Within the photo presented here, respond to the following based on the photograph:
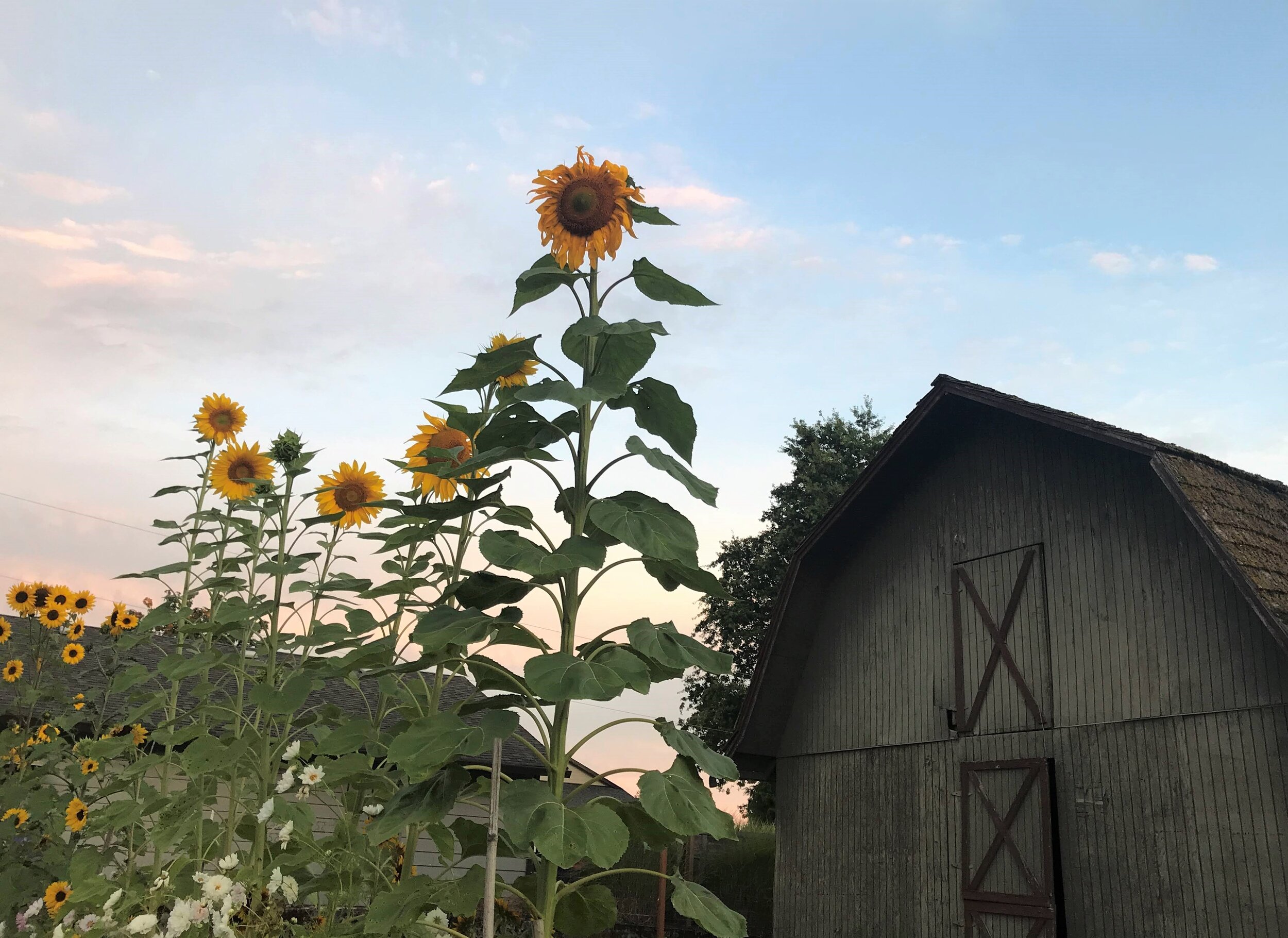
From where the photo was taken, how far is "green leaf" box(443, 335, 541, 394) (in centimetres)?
279

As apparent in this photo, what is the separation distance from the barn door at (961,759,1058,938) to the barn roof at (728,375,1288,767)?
8.05 ft

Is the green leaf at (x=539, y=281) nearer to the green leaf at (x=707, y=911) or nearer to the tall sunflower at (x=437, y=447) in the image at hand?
the tall sunflower at (x=437, y=447)

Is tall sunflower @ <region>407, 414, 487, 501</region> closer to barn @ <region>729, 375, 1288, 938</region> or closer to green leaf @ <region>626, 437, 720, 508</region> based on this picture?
green leaf @ <region>626, 437, 720, 508</region>

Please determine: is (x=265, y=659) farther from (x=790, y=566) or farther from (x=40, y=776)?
(x=790, y=566)

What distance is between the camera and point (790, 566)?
11.2m

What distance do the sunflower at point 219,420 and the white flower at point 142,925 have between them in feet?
10.3

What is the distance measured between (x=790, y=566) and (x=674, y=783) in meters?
8.73

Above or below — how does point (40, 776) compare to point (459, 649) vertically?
below

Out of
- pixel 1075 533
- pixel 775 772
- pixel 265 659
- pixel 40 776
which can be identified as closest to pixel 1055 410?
pixel 1075 533

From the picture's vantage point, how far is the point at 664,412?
283 centimetres

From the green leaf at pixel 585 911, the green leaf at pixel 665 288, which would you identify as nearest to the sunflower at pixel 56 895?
the green leaf at pixel 585 911

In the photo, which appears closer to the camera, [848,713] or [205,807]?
[205,807]

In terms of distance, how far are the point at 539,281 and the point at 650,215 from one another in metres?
0.50

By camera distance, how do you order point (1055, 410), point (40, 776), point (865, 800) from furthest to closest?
point (865, 800), point (1055, 410), point (40, 776)
